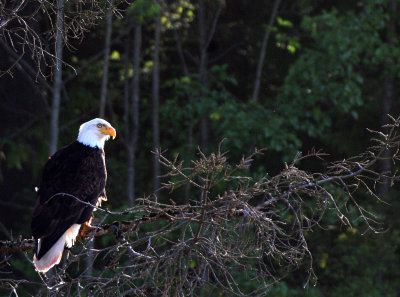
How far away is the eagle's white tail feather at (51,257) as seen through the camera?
5.67m

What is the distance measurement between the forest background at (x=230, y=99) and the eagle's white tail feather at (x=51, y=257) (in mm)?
4628

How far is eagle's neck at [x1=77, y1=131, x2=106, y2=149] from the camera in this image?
21.2 ft

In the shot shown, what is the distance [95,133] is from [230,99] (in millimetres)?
5304

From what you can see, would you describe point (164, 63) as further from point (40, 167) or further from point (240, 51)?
point (40, 167)

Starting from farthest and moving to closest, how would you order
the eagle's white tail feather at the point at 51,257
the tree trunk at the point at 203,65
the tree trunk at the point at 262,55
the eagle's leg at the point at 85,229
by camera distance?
A: the tree trunk at the point at 262,55
the tree trunk at the point at 203,65
the eagle's leg at the point at 85,229
the eagle's white tail feather at the point at 51,257

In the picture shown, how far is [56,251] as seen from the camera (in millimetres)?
5797

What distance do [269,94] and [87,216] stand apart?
7451 millimetres

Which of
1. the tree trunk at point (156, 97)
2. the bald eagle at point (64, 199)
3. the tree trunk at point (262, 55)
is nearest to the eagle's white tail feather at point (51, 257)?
the bald eagle at point (64, 199)

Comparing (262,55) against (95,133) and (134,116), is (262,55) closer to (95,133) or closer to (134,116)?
(134,116)

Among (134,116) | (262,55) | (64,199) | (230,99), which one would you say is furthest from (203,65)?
(64,199)

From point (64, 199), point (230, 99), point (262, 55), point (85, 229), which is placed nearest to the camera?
point (64, 199)

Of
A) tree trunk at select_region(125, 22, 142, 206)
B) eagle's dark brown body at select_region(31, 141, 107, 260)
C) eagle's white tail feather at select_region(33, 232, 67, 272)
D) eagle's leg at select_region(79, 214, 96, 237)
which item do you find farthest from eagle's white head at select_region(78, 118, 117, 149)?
tree trunk at select_region(125, 22, 142, 206)

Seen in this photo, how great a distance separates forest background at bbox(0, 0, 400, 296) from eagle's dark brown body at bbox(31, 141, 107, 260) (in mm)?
4228

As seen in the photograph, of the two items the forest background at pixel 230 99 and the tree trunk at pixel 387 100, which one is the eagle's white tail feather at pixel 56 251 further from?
the tree trunk at pixel 387 100
